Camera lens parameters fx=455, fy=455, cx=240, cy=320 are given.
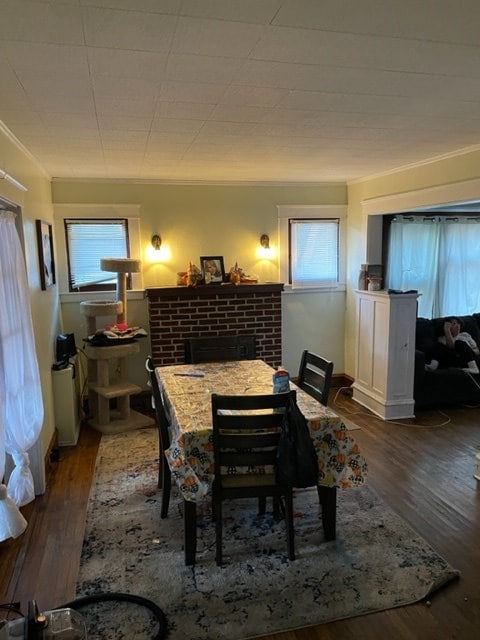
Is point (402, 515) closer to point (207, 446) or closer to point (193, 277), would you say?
point (207, 446)

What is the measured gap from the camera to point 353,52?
1.71m

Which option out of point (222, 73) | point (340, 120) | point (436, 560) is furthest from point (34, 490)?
point (340, 120)

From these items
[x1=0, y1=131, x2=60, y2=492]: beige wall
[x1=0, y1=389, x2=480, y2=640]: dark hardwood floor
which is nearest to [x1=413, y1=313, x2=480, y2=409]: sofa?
[x1=0, y1=389, x2=480, y2=640]: dark hardwood floor

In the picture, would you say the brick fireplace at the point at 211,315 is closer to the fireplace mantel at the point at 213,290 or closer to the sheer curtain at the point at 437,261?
the fireplace mantel at the point at 213,290

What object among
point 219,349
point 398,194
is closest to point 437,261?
point 398,194

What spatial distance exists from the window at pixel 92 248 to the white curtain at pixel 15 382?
1897 millimetres

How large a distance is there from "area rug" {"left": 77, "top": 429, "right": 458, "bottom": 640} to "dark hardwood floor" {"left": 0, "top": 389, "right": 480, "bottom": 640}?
0.23 ft

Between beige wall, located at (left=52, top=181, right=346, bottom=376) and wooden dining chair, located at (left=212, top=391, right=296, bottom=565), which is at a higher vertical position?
beige wall, located at (left=52, top=181, right=346, bottom=376)

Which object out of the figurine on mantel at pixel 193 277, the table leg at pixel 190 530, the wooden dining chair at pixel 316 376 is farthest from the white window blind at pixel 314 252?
the table leg at pixel 190 530

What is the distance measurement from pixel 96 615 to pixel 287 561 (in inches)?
37.5

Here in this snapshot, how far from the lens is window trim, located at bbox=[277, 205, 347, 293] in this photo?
518 centimetres

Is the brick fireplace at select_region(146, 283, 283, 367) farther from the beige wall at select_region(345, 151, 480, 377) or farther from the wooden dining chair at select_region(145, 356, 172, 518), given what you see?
the wooden dining chair at select_region(145, 356, 172, 518)

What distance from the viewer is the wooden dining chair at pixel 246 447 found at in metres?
2.19

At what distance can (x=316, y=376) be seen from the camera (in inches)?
117
